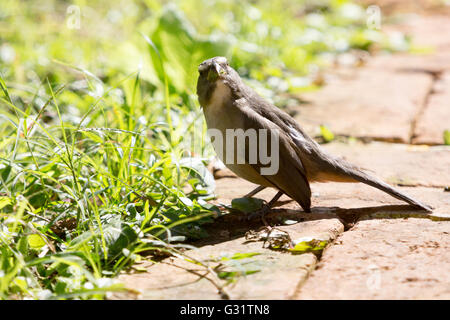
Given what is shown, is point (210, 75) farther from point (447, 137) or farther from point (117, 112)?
point (447, 137)

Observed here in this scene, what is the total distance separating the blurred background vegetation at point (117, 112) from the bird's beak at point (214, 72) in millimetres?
323

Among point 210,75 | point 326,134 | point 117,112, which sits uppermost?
point 210,75

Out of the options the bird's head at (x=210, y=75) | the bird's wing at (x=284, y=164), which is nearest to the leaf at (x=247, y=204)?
the bird's wing at (x=284, y=164)

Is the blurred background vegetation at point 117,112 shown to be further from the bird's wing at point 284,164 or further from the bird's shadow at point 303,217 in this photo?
the bird's wing at point 284,164

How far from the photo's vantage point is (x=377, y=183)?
2955mm

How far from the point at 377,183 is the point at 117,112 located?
1.49 meters

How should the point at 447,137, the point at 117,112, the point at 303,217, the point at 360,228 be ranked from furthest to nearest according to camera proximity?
the point at 447,137 → the point at 117,112 → the point at 303,217 → the point at 360,228

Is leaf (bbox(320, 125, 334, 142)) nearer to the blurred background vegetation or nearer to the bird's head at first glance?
the blurred background vegetation

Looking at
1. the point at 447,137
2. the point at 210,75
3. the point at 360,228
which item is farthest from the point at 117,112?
the point at 447,137

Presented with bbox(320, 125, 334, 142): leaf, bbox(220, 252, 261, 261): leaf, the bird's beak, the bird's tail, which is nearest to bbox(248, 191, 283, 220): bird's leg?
the bird's tail

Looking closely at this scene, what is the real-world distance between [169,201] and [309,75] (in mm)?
3244

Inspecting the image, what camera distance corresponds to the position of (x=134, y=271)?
231 centimetres
